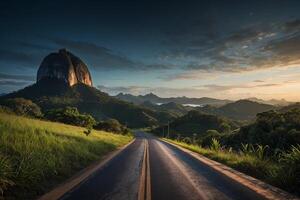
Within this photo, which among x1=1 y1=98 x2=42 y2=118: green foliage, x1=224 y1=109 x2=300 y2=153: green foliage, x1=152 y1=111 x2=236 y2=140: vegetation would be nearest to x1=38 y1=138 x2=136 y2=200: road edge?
x1=224 y1=109 x2=300 y2=153: green foliage

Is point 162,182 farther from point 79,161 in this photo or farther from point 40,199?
point 79,161

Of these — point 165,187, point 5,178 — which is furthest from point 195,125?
point 5,178

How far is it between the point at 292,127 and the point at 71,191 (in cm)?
2162

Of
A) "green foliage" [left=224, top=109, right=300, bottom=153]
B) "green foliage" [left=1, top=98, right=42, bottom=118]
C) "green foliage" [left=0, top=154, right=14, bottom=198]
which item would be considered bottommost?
"green foliage" [left=0, top=154, right=14, bottom=198]

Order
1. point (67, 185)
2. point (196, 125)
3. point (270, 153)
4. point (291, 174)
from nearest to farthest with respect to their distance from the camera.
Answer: point (67, 185) → point (291, 174) → point (270, 153) → point (196, 125)

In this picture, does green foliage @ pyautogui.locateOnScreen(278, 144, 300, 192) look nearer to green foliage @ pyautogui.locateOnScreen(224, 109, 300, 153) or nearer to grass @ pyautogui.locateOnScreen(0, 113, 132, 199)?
grass @ pyautogui.locateOnScreen(0, 113, 132, 199)

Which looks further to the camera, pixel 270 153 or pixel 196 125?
pixel 196 125

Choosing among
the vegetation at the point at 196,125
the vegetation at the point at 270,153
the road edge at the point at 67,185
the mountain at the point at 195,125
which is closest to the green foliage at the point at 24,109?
the road edge at the point at 67,185

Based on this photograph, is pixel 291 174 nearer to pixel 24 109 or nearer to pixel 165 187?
pixel 165 187

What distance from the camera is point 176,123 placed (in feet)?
508

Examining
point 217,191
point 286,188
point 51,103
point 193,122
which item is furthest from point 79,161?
point 51,103

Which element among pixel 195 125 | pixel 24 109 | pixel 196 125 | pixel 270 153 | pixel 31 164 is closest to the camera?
pixel 31 164

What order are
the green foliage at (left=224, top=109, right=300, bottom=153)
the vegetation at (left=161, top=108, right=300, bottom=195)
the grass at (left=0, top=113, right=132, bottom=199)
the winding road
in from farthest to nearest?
the green foliage at (left=224, top=109, right=300, bottom=153) → the vegetation at (left=161, top=108, right=300, bottom=195) → the winding road → the grass at (left=0, top=113, right=132, bottom=199)

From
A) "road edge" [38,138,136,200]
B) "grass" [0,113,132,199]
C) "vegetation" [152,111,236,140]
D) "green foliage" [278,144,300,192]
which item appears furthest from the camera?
"vegetation" [152,111,236,140]
